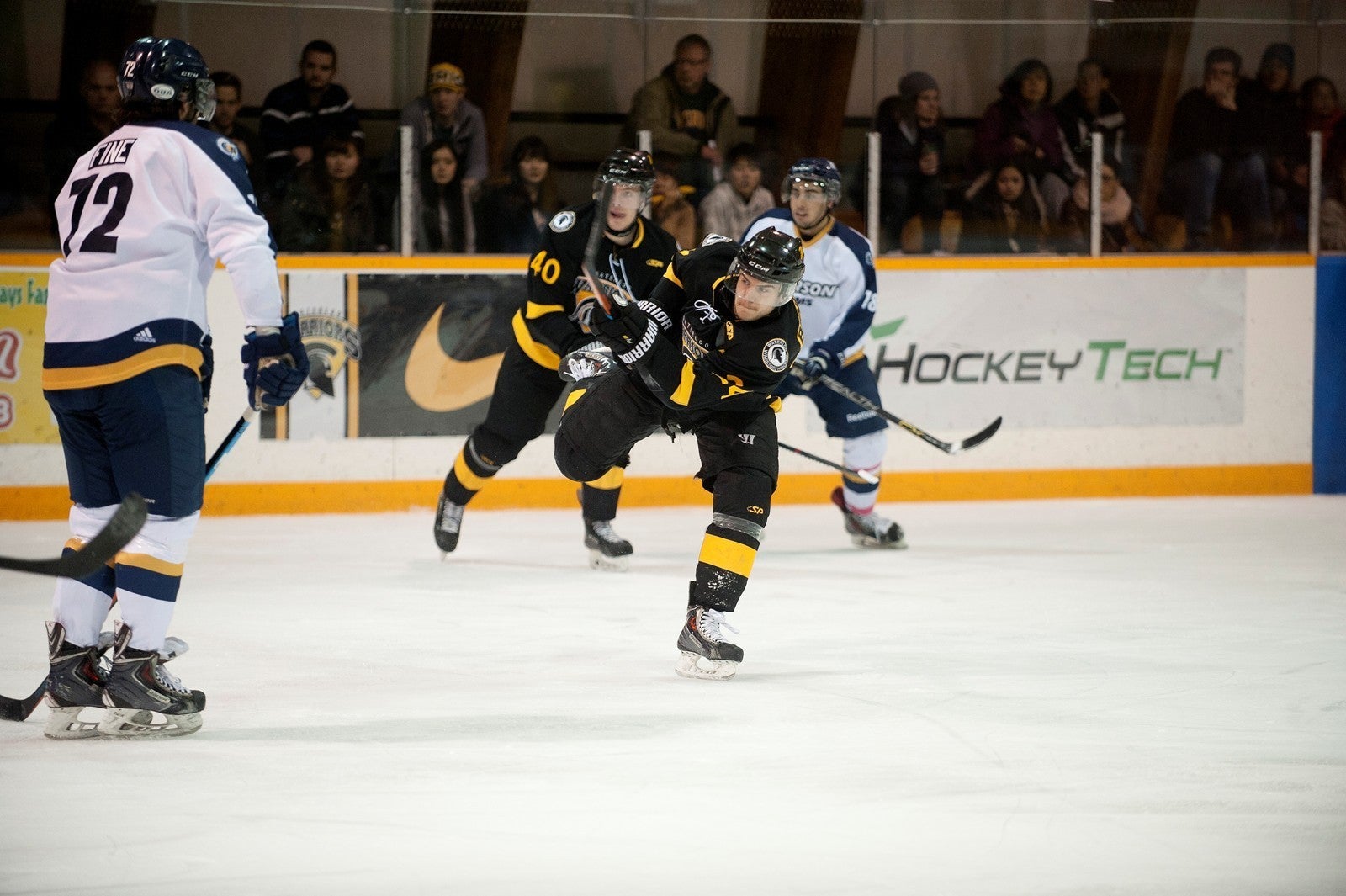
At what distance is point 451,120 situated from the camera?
667cm

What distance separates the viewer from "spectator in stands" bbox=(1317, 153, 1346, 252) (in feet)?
24.0

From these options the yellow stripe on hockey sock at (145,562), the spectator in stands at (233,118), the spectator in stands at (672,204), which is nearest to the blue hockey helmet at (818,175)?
the spectator in stands at (672,204)

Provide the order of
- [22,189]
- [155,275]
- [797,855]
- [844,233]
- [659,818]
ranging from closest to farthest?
1. [797,855]
2. [659,818]
3. [155,275]
4. [844,233]
5. [22,189]

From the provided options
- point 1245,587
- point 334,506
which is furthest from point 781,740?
point 334,506

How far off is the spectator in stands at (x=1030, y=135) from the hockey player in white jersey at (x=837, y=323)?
1755 mm

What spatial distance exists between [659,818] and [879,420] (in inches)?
133

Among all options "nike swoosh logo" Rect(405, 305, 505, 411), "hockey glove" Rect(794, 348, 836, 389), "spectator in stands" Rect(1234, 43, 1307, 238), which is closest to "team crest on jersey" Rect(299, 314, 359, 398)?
"nike swoosh logo" Rect(405, 305, 505, 411)

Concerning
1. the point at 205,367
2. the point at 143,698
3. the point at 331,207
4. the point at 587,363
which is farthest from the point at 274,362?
the point at 331,207

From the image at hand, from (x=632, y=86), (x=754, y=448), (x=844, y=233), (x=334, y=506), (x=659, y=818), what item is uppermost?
(x=632, y=86)

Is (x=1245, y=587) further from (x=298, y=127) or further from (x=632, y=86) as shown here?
(x=298, y=127)

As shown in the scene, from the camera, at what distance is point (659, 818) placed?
8.29ft

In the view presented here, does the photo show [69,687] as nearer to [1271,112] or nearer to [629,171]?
[629,171]

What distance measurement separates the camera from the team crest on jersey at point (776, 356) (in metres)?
3.56

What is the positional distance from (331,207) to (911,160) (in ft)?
7.94
